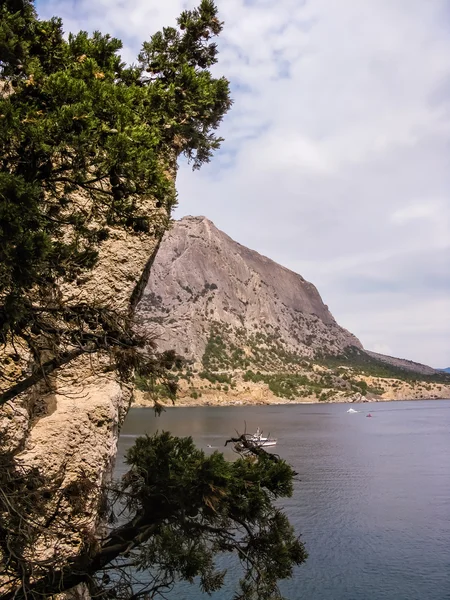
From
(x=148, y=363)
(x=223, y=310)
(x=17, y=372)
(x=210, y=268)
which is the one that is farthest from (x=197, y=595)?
(x=210, y=268)

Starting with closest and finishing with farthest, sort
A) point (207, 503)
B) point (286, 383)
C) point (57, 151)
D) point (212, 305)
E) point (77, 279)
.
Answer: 1. point (57, 151)
2. point (77, 279)
3. point (207, 503)
4. point (286, 383)
5. point (212, 305)

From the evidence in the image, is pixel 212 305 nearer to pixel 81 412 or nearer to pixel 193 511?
pixel 81 412

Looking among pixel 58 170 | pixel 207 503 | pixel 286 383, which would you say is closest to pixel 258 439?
pixel 207 503

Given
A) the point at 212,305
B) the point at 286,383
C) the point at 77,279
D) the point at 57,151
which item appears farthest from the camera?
the point at 212,305

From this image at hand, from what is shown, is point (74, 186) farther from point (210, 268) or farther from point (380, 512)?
point (210, 268)

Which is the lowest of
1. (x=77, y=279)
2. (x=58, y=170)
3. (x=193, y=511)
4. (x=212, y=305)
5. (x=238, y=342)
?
(x=193, y=511)

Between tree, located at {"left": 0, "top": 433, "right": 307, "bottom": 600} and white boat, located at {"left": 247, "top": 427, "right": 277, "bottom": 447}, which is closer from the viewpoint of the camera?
tree, located at {"left": 0, "top": 433, "right": 307, "bottom": 600}

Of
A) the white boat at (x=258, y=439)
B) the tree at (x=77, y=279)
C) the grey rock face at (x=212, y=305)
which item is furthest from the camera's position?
the grey rock face at (x=212, y=305)

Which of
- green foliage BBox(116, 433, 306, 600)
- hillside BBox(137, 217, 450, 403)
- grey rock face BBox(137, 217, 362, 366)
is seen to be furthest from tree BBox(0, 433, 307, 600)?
grey rock face BBox(137, 217, 362, 366)

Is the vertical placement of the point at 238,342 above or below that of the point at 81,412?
above

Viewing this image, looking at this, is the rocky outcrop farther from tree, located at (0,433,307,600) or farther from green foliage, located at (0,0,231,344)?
green foliage, located at (0,0,231,344)

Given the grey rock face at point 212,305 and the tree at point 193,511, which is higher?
the grey rock face at point 212,305

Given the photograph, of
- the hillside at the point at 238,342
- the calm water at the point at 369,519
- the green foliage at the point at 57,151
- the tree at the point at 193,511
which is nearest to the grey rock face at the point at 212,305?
the hillside at the point at 238,342

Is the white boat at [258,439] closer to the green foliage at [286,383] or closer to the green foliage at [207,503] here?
the green foliage at [207,503]
